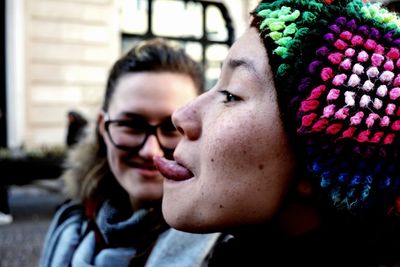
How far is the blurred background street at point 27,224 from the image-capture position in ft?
18.2

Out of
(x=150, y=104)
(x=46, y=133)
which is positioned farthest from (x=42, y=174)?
(x=150, y=104)

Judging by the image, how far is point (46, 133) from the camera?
38.8ft

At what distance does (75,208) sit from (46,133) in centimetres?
980

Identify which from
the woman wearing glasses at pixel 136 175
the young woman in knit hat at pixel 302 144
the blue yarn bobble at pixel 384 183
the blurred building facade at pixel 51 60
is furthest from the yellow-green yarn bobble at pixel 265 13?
the blurred building facade at pixel 51 60

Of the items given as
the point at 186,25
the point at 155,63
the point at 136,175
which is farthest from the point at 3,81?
the point at 136,175

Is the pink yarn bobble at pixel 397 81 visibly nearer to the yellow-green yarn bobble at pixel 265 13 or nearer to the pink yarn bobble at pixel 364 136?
the pink yarn bobble at pixel 364 136

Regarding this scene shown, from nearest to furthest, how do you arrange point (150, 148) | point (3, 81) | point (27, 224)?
point (150, 148) < point (27, 224) < point (3, 81)

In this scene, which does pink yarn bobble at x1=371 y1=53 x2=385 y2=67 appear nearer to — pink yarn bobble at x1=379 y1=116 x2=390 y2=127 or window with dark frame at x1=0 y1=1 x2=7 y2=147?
pink yarn bobble at x1=379 y1=116 x2=390 y2=127

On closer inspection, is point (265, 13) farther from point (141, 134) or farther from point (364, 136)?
point (141, 134)

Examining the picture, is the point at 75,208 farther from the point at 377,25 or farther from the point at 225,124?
the point at 377,25

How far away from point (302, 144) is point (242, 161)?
13 centimetres

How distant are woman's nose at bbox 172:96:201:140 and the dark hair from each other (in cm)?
77

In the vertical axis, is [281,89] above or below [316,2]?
below

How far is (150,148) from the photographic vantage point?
6.30 feet
